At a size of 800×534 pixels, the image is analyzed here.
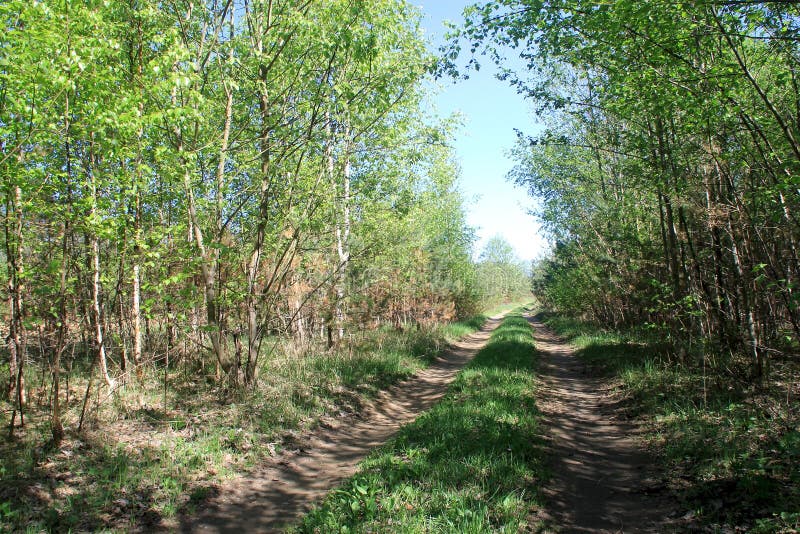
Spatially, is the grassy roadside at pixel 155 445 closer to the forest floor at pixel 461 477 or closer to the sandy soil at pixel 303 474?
the sandy soil at pixel 303 474

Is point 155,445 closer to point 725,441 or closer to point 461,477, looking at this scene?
point 461,477

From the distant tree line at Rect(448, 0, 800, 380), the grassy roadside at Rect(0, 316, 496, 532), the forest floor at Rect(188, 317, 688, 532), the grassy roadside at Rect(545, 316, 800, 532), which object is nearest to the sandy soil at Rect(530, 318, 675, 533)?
the forest floor at Rect(188, 317, 688, 532)

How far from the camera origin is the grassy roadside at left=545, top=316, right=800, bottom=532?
162 inches

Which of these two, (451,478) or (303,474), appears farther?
(303,474)

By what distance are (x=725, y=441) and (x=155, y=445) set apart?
748cm

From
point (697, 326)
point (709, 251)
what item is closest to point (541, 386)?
point (697, 326)

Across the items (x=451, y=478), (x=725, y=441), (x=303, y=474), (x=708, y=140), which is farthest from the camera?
(x=708, y=140)

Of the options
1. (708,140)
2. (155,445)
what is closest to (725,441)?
(708,140)

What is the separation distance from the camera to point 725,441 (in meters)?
5.48

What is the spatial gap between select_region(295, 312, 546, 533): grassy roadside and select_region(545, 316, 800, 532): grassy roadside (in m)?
1.66

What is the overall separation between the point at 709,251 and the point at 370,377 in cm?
760

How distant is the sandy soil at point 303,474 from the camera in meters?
4.90

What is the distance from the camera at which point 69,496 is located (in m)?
4.90

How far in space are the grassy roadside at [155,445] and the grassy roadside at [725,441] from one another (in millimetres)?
5432
